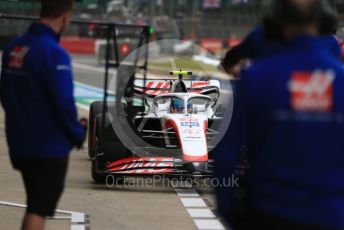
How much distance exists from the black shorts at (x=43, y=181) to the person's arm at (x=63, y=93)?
18cm

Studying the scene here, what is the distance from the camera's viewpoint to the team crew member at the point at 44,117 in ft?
17.0

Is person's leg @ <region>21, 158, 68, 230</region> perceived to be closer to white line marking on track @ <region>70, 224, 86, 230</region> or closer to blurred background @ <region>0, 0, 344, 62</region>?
white line marking on track @ <region>70, 224, 86, 230</region>

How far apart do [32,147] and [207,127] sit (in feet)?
20.3

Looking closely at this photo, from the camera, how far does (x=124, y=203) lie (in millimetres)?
9516

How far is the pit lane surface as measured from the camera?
8242mm

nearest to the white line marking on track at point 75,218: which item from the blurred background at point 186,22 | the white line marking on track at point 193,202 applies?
the white line marking on track at point 193,202

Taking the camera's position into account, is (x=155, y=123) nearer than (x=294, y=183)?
No

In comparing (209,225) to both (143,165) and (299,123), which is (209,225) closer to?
(143,165)

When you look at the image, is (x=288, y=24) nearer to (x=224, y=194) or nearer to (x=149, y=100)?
(x=224, y=194)

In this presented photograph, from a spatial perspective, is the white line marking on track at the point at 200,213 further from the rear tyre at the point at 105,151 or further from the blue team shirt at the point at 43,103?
the blue team shirt at the point at 43,103

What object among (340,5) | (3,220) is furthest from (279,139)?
(340,5)

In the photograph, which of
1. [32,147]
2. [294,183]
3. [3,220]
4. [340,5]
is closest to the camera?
[294,183]

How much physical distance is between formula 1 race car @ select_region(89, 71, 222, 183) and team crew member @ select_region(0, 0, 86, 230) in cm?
511

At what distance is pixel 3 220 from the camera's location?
8.12 m
